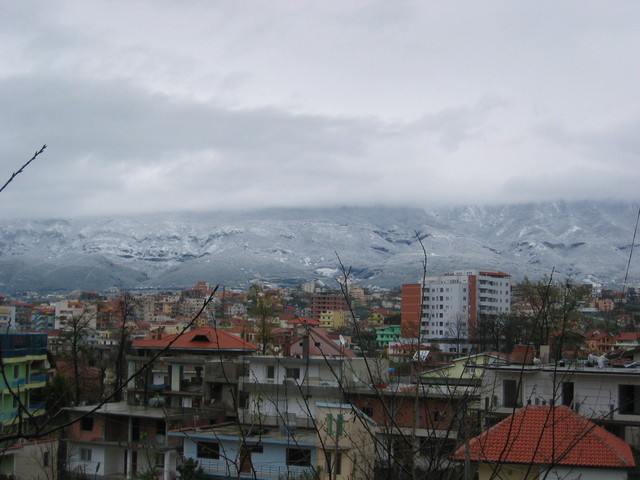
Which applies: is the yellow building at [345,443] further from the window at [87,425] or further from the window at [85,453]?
the window at [87,425]

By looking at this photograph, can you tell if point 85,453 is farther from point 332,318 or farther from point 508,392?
point 332,318

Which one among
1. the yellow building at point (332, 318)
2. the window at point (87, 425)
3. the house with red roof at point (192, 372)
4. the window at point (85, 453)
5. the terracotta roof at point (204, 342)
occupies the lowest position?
the yellow building at point (332, 318)

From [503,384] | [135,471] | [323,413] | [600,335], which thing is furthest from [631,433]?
[600,335]

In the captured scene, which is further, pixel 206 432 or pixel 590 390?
pixel 206 432

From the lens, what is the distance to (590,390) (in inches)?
597

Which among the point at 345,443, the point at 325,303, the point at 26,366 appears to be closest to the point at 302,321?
the point at 345,443

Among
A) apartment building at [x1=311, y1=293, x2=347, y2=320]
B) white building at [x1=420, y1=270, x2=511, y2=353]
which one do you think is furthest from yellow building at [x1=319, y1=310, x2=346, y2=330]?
white building at [x1=420, y1=270, x2=511, y2=353]

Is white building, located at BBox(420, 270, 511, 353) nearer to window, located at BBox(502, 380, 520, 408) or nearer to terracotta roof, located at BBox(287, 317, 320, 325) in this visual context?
terracotta roof, located at BBox(287, 317, 320, 325)

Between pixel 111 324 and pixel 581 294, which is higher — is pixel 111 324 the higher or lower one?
the lower one

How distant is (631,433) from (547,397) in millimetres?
1807

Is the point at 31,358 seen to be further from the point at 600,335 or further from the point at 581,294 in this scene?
the point at 600,335

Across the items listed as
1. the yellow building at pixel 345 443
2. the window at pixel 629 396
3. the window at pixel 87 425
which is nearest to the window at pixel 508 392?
the window at pixel 629 396

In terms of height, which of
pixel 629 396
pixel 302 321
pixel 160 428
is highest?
pixel 302 321

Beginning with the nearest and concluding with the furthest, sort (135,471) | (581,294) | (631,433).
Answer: (631,433) → (135,471) → (581,294)
